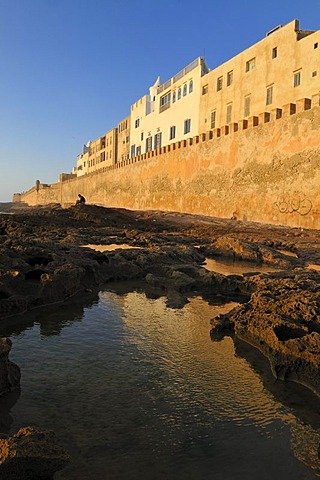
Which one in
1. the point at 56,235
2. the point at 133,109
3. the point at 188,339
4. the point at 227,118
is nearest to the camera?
the point at 188,339

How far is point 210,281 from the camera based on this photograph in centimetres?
786

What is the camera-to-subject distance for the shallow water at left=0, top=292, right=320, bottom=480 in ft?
8.16

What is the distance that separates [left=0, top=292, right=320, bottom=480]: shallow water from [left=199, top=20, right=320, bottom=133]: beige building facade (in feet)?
72.3

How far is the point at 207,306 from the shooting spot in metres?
6.57

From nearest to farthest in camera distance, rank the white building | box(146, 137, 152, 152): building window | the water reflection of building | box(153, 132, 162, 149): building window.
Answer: the water reflection of building
the white building
box(153, 132, 162, 149): building window
box(146, 137, 152, 152): building window

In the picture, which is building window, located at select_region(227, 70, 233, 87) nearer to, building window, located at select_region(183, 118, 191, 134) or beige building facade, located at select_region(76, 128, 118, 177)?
building window, located at select_region(183, 118, 191, 134)

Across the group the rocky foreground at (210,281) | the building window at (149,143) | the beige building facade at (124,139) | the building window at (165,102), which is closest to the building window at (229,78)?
the building window at (165,102)

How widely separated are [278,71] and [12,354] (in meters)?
25.3

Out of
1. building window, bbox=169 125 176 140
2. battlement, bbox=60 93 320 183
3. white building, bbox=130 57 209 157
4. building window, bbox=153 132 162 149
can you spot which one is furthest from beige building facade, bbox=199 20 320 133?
building window, bbox=153 132 162 149

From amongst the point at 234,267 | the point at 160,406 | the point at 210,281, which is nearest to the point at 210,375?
the point at 160,406

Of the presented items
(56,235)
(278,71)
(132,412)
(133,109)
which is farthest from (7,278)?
(133,109)

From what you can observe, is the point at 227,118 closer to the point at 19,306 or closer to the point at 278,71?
the point at 278,71

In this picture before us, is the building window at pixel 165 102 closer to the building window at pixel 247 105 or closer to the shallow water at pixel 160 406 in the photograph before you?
the building window at pixel 247 105

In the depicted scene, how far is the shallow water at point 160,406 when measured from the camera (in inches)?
98.0
